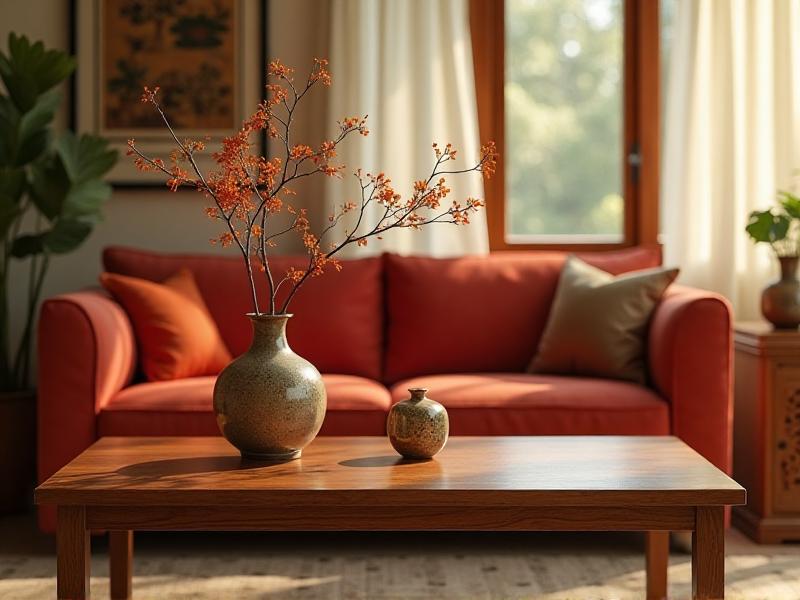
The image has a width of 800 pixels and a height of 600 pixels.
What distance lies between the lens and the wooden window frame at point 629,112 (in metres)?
4.34

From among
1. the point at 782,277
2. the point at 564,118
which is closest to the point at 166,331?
the point at 564,118

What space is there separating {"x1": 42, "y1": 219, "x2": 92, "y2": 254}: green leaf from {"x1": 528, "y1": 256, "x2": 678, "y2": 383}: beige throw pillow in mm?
1671

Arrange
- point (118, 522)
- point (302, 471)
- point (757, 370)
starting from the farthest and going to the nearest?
point (757, 370), point (302, 471), point (118, 522)

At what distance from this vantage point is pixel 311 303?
12.3 feet

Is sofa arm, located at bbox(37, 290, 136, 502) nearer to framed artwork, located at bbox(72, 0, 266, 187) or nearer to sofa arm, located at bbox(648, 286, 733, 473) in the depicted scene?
framed artwork, located at bbox(72, 0, 266, 187)

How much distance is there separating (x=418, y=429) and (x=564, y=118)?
2.51 m

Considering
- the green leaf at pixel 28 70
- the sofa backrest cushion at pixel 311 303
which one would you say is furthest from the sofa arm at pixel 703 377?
the green leaf at pixel 28 70

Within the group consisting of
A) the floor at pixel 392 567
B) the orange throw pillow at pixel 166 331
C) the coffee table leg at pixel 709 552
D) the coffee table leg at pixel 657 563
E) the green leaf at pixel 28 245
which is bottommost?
the floor at pixel 392 567

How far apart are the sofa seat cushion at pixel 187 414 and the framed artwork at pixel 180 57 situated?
1452mm

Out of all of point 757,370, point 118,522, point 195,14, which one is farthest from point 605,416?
point 195,14

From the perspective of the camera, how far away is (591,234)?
4441 mm

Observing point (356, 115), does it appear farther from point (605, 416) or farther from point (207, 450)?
point (207, 450)

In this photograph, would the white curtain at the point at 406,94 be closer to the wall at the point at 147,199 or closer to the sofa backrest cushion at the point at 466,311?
the wall at the point at 147,199

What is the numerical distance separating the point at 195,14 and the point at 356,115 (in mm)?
781
